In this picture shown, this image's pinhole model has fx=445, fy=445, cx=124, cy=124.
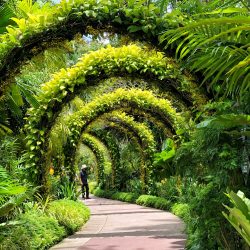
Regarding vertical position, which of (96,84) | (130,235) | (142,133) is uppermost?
(96,84)

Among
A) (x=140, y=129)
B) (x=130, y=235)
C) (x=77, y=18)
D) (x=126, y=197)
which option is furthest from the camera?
(x=126, y=197)

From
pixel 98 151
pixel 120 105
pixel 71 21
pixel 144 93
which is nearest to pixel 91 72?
pixel 71 21

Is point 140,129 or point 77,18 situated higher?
point 77,18

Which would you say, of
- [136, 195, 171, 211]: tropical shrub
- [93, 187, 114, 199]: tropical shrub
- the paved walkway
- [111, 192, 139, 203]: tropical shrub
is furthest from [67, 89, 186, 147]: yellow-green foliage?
[93, 187, 114, 199]: tropical shrub

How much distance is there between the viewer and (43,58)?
7.01m

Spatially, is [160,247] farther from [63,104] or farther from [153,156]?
[153,156]

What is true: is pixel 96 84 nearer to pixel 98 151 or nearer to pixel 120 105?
pixel 120 105

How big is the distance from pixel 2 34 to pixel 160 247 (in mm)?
4357

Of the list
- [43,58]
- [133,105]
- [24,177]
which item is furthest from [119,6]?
[133,105]

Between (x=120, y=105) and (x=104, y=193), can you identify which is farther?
(x=104, y=193)

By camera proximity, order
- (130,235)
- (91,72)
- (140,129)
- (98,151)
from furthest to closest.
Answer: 1. (98,151)
2. (140,129)
3. (91,72)
4. (130,235)

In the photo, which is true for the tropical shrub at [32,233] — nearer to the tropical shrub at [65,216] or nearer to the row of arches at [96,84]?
the tropical shrub at [65,216]

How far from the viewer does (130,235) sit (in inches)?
353

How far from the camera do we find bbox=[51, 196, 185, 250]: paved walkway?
24.8 ft
